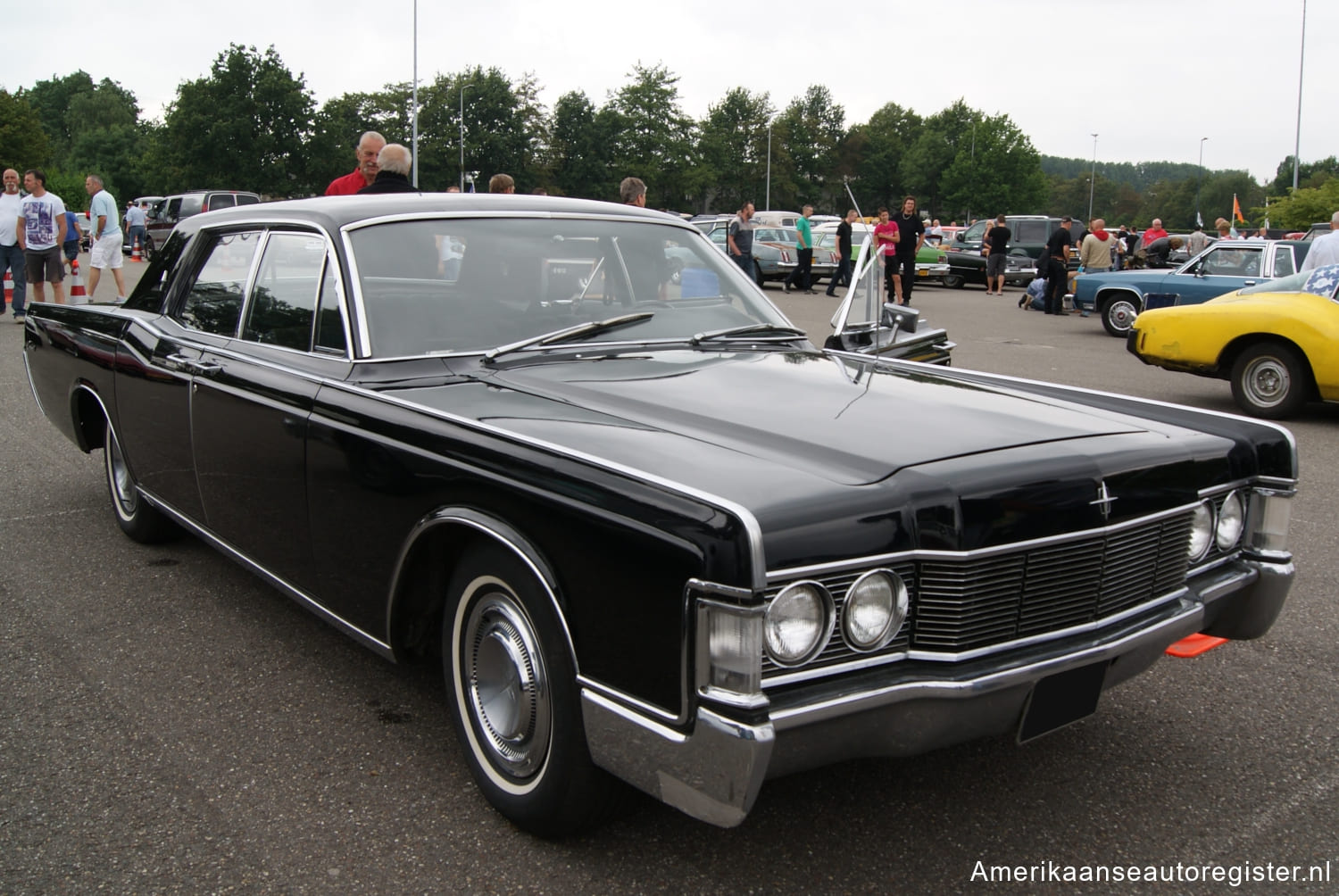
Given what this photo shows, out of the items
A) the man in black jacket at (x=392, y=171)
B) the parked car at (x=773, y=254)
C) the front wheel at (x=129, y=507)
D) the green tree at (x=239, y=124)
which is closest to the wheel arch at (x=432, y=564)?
the front wheel at (x=129, y=507)

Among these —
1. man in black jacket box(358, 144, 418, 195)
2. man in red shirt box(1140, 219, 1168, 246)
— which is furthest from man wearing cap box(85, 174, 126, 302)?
man in red shirt box(1140, 219, 1168, 246)

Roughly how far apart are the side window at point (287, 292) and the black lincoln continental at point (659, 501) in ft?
0.05

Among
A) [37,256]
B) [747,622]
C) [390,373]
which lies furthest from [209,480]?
[37,256]

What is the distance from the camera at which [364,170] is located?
7215 mm

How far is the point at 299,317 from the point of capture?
3.55 metres

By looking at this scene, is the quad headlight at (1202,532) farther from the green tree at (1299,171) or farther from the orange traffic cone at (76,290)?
the green tree at (1299,171)

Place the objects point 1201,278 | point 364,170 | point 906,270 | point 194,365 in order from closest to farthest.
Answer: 1. point 194,365
2. point 364,170
3. point 1201,278
4. point 906,270

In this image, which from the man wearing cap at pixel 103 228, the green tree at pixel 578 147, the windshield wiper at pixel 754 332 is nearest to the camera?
the windshield wiper at pixel 754 332

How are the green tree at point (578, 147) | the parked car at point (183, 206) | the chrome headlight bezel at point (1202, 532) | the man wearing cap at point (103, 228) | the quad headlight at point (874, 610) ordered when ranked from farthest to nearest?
1. the green tree at point (578, 147)
2. the parked car at point (183, 206)
3. the man wearing cap at point (103, 228)
4. the chrome headlight bezel at point (1202, 532)
5. the quad headlight at point (874, 610)

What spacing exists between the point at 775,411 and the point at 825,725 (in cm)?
94

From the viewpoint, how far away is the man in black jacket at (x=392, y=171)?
19.9 feet

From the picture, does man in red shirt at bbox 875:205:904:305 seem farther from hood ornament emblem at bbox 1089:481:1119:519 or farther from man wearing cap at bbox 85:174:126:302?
hood ornament emblem at bbox 1089:481:1119:519

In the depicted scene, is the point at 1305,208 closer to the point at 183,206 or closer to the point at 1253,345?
the point at 1253,345

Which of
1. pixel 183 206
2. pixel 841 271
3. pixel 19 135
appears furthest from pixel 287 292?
pixel 19 135
